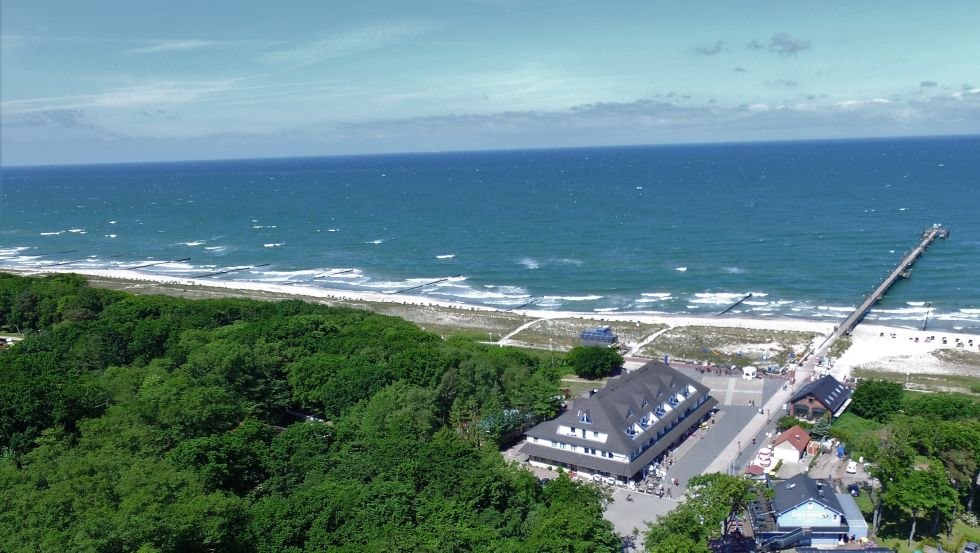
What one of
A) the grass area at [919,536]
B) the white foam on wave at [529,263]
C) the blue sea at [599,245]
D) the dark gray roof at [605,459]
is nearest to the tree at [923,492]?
the grass area at [919,536]

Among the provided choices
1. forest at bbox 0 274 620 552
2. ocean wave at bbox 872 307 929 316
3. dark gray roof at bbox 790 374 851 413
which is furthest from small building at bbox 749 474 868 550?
ocean wave at bbox 872 307 929 316

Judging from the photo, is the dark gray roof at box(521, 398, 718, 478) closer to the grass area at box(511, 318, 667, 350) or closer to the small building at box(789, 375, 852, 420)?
the small building at box(789, 375, 852, 420)

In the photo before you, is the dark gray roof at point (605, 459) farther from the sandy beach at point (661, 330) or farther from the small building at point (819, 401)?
the sandy beach at point (661, 330)

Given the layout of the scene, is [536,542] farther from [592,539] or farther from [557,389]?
[557,389]

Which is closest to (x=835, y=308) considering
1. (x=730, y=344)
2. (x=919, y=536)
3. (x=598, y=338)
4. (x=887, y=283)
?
(x=887, y=283)

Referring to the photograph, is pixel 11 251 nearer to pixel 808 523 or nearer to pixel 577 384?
pixel 577 384
